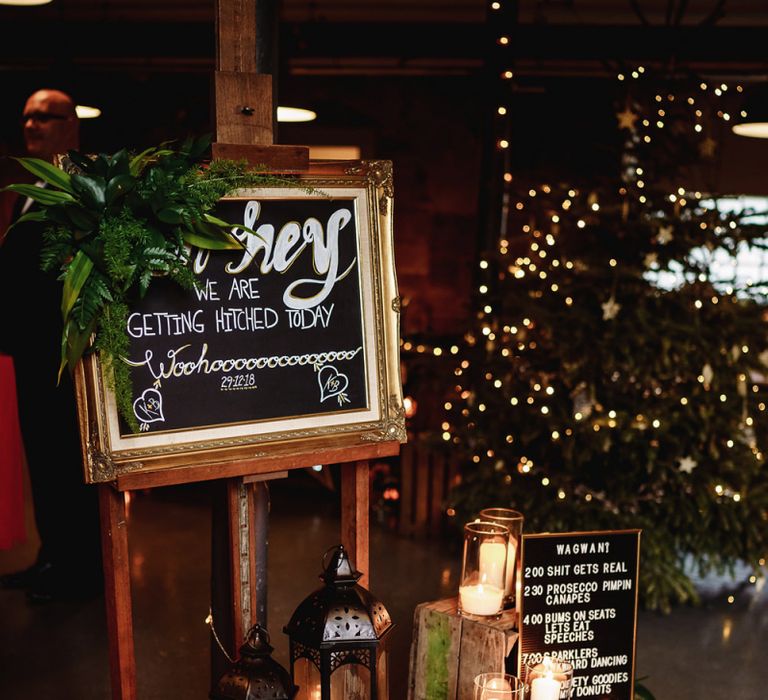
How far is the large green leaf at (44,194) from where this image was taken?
6.25 feet

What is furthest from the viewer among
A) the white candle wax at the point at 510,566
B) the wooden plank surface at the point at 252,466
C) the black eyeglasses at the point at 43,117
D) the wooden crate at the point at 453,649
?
the black eyeglasses at the point at 43,117

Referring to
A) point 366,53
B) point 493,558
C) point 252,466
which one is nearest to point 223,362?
point 252,466

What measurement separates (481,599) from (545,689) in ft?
1.12

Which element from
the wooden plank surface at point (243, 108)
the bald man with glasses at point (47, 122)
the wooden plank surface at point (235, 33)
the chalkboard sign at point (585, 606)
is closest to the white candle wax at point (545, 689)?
the chalkboard sign at point (585, 606)

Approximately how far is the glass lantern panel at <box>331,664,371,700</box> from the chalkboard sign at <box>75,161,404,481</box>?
56cm

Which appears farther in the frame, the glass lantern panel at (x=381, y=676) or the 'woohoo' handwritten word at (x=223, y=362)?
the glass lantern panel at (x=381, y=676)

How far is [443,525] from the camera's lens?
16.5 ft

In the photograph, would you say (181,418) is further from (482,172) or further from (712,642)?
(482,172)

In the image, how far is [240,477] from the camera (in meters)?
2.25

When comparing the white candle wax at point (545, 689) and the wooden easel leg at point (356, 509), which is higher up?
the wooden easel leg at point (356, 509)

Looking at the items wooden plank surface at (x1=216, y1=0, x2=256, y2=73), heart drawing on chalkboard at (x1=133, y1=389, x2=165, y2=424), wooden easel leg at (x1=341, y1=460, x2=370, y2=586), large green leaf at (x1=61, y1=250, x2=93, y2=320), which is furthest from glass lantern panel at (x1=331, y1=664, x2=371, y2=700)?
wooden plank surface at (x1=216, y1=0, x2=256, y2=73)

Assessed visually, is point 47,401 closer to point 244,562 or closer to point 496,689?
point 244,562

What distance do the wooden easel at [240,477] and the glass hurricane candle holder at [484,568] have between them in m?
0.29

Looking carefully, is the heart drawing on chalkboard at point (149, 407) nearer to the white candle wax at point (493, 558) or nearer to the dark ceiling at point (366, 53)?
the white candle wax at point (493, 558)
